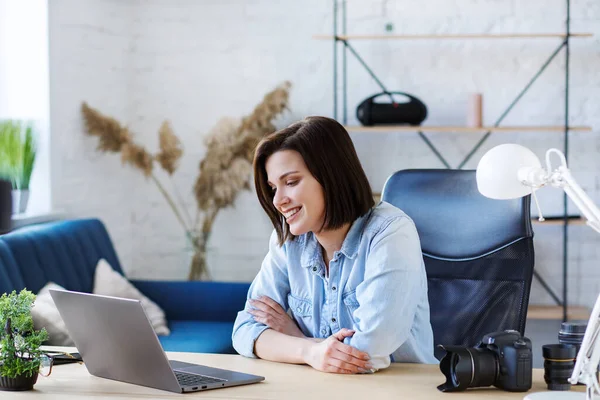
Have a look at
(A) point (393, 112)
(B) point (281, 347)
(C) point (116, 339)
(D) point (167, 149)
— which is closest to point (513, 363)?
(B) point (281, 347)

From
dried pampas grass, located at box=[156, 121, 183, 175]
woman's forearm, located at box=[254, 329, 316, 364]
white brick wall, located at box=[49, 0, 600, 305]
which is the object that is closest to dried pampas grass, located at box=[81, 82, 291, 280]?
dried pampas grass, located at box=[156, 121, 183, 175]

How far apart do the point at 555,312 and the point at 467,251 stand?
2.01 m

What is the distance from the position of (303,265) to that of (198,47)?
283cm

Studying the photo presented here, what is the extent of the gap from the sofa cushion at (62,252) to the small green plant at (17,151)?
258 millimetres

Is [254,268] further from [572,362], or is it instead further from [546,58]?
[572,362]

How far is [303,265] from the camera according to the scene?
204 centimetres

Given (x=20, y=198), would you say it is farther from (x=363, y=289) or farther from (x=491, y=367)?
(x=491, y=367)

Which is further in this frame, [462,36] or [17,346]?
[462,36]

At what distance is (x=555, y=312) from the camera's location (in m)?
4.14

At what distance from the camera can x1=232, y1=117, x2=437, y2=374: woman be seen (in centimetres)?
183

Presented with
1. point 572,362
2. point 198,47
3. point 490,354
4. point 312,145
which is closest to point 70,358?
point 312,145

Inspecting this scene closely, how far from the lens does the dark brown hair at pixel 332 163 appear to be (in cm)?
197

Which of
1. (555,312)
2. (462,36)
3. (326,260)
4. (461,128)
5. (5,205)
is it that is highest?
(462,36)

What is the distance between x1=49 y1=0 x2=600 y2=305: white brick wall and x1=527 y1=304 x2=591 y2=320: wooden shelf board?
0.14 m
